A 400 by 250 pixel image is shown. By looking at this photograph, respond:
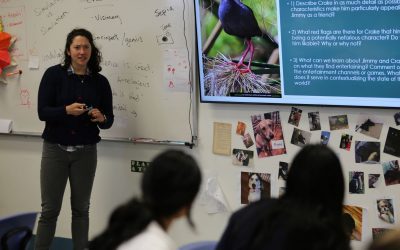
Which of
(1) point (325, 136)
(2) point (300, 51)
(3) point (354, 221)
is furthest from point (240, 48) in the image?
(3) point (354, 221)

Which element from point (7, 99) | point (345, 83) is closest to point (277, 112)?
point (345, 83)

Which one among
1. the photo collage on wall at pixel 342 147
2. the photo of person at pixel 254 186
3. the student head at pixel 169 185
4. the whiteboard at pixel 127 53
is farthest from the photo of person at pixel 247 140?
the student head at pixel 169 185

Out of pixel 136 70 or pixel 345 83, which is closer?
pixel 345 83

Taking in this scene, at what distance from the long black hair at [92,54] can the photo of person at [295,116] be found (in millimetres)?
1209

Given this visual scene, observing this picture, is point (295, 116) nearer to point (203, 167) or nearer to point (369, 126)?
point (369, 126)

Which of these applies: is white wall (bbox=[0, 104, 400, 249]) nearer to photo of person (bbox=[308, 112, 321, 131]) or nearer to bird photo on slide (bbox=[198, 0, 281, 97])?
photo of person (bbox=[308, 112, 321, 131])

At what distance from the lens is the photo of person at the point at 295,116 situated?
108 inches

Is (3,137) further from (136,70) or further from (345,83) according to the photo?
(345,83)

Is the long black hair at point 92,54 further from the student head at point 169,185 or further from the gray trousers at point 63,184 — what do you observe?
the student head at point 169,185

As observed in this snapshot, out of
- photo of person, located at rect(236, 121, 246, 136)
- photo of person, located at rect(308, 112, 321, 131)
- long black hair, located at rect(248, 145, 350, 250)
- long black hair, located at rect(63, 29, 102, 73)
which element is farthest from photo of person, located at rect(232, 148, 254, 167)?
long black hair, located at rect(248, 145, 350, 250)

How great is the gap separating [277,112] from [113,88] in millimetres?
1143

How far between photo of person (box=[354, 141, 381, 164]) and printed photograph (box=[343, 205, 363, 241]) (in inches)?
11.0

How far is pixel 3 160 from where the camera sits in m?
3.74

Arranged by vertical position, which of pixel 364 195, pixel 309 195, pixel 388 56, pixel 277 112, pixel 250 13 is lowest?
pixel 364 195
